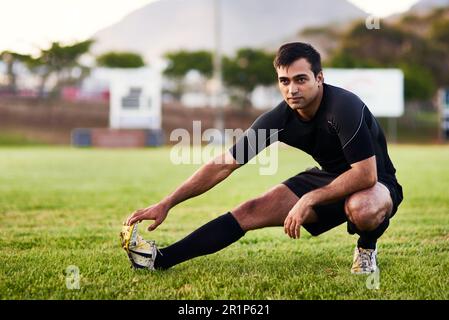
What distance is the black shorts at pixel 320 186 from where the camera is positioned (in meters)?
3.96

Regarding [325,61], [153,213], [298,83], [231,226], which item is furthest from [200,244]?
[325,61]

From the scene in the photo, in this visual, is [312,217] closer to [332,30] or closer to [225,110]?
[225,110]

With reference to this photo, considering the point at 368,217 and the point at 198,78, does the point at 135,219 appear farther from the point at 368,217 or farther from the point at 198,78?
the point at 198,78

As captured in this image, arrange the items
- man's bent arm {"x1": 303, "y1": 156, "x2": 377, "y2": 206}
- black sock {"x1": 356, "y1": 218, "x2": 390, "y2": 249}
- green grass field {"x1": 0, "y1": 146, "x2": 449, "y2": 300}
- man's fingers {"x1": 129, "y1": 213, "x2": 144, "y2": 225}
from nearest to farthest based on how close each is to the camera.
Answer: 1. green grass field {"x1": 0, "y1": 146, "x2": 449, "y2": 300}
2. man's bent arm {"x1": 303, "y1": 156, "x2": 377, "y2": 206}
3. man's fingers {"x1": 129, "y1": 213, "x2": 144, "y2": 225}
4. black sock {"x1": 356, "y1": 218, "x2": 390, "y2": 249}

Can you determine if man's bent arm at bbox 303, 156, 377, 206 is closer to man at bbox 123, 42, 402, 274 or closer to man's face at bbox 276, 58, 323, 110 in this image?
man at bbox 123, 42, 402, 274

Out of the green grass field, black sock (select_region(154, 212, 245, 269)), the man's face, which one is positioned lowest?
the green grass field

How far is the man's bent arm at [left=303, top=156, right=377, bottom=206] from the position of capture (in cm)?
359

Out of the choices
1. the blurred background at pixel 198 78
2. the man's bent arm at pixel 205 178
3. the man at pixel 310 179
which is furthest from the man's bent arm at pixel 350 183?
the blurred background at pixel 198 78

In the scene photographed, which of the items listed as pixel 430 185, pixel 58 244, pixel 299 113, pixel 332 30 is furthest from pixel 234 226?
pixel 332 30

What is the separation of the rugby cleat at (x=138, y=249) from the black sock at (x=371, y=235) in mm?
1265

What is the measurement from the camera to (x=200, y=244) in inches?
155

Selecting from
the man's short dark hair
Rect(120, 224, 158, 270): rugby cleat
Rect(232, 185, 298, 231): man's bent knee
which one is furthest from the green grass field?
the man's short dark hair

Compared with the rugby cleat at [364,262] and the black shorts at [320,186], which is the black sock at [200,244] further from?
the rugby cleat at [364,262]

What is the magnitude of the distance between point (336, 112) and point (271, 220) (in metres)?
0.84
